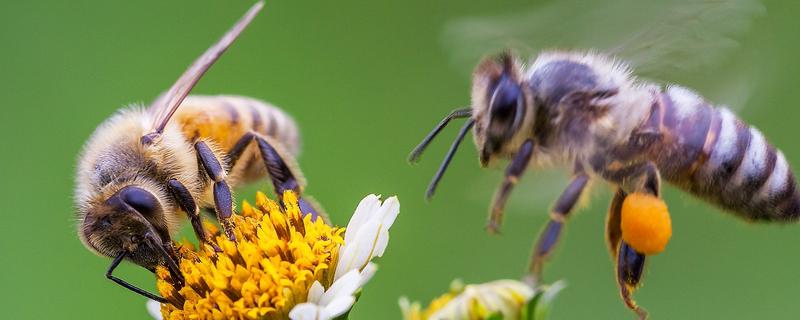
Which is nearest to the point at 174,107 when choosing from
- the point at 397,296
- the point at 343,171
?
the point at 397,296

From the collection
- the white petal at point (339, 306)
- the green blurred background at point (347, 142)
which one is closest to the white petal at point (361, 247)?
the white petal at point (339, 306)

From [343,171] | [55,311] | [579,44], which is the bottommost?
[55,311]

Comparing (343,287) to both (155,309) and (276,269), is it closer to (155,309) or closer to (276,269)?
(276,269)

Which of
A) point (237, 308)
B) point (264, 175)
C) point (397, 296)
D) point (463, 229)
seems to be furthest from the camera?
point (463, 229)

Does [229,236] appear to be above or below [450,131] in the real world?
above

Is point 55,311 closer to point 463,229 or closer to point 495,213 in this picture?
point 463,229

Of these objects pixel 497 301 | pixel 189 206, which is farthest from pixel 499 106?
pixel 189 206
